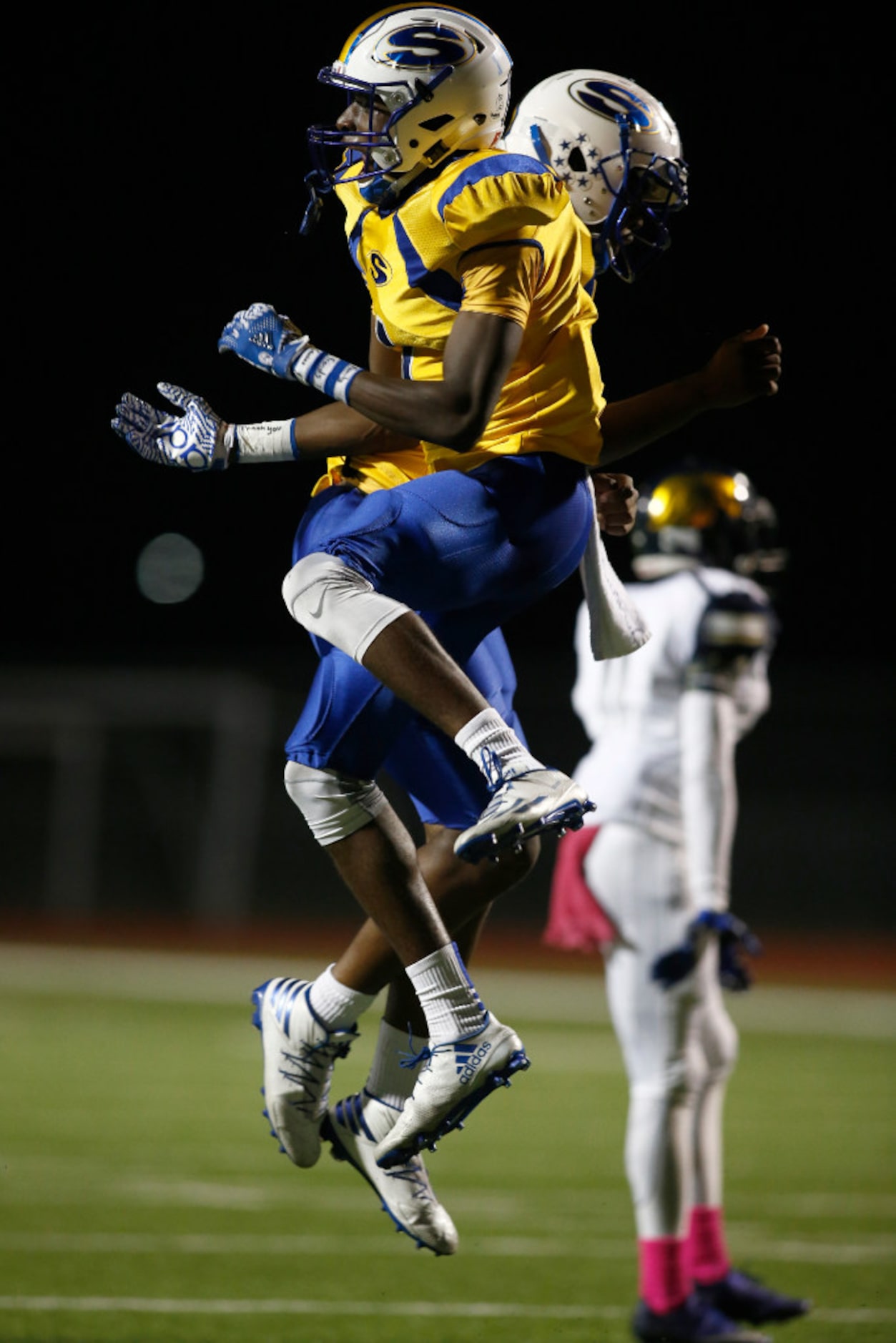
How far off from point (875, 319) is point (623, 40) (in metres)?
6.58

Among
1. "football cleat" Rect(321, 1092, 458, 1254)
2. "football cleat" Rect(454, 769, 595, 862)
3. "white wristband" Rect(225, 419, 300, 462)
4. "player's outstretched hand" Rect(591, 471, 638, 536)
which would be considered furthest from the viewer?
"player's outstretched hand" Rect(591, 471, 638, 536)

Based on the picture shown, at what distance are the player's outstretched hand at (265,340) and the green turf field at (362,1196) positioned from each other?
3708mm

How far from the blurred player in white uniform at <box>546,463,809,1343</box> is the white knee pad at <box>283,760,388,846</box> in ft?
6.93

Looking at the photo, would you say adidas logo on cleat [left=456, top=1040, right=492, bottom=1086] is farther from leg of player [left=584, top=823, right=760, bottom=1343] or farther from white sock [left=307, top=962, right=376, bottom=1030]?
leg of player [left=584, top=823, right=760, bottom=1343]

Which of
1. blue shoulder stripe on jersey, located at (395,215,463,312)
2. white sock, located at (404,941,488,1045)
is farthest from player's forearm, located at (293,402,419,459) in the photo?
white sock, located at (404,941,488,1045)

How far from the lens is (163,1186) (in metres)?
8.55

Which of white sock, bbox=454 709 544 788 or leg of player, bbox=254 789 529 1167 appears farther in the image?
leg of player, bbox=254 789 529 1167

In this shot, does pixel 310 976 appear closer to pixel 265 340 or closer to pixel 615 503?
pixel 615 503

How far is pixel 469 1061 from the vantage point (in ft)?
11.1

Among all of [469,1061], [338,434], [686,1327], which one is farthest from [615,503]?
[686,1327]

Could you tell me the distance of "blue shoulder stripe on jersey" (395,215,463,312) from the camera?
3432mm

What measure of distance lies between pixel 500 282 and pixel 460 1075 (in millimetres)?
1351

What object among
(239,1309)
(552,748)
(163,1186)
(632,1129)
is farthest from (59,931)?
(632,1129)

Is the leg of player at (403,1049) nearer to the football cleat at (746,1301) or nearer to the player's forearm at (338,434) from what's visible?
→ the player's forearm at (338,434)
